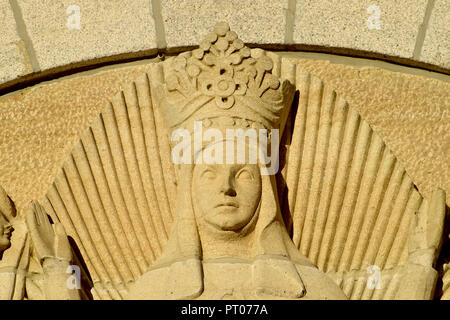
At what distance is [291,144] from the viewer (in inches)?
219

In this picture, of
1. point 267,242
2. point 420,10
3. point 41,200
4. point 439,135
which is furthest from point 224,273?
point 420,10

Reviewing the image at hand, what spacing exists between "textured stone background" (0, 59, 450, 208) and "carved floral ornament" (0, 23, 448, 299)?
0.27m

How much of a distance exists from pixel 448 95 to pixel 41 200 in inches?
78.5

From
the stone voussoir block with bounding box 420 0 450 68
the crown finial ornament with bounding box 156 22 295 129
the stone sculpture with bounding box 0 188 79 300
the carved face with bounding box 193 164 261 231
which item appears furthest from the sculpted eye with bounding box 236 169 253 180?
the stone voussoir block with bounding box 420 0 450 68

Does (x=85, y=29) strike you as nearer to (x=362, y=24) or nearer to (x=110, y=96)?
(x=110, y=96)

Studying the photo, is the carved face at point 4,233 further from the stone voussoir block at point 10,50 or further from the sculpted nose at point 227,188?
the sculpted nose at point 227,188

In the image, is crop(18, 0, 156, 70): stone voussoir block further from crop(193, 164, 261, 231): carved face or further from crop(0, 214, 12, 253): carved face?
crop(193, 164, 261, 231): carved face

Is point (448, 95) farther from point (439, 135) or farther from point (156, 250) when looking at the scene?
point (156, 250)

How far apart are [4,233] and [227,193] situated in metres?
1.01

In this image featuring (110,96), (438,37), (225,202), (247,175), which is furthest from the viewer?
(438,37)

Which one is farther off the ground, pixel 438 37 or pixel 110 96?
pixel 438 37

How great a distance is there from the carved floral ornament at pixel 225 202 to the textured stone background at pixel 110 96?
10.5 inches

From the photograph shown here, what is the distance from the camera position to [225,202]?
201 inches

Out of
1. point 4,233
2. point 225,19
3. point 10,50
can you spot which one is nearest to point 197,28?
point 225,19
